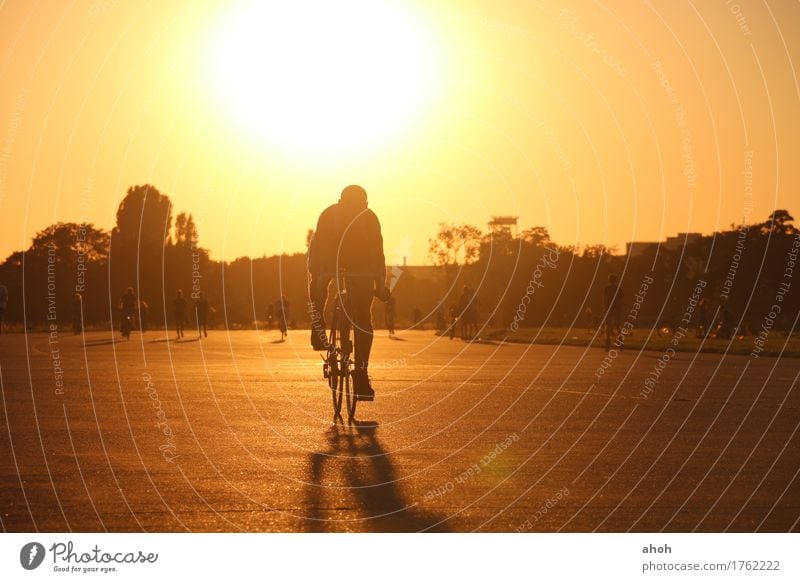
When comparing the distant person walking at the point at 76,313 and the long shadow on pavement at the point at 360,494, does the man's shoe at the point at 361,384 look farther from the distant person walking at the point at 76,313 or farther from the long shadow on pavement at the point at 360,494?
the distant person walking at the point at 76,313

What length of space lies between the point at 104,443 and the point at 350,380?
11.9 ft

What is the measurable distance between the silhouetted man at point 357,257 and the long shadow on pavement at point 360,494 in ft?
5.91

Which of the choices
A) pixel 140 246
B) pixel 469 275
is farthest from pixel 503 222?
pixel 140 246

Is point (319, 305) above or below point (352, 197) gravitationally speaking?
below

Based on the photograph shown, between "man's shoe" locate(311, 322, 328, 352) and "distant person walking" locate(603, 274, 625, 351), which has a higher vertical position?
"distant person walking" locate(603, 274, 625, 351)

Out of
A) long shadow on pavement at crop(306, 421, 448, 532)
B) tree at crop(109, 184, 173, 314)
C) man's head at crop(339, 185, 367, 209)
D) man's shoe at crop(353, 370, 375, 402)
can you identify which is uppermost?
tree at crop(109, 184, 173, 314)

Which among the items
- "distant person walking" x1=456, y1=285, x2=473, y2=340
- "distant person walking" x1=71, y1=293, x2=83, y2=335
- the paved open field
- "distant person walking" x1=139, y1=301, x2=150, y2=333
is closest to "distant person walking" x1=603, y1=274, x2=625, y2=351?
the paved open field

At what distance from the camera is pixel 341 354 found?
579 inches

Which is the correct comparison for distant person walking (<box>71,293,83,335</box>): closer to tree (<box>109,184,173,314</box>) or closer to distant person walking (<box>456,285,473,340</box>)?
distant person walking (<box>456,285,473,340</box>)

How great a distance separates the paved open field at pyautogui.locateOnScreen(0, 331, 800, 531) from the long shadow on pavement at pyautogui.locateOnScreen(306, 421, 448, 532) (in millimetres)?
20

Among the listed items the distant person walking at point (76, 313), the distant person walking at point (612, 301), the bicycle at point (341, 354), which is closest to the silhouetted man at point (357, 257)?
the bicycle at point (341, 354)

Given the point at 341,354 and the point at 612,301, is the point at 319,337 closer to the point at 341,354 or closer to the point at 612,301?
the point at 341,354

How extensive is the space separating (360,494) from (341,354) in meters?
5.70

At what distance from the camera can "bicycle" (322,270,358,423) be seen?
14.4m
